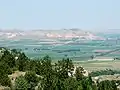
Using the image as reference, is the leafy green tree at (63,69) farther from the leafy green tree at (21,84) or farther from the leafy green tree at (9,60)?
the leafy green tree at (21,84)

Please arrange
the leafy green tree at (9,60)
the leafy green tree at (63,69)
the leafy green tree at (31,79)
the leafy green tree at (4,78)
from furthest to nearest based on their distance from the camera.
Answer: the leafy green tree at (9,60) → the leafy green tree at (63,69) → the leafy green tree at (31,79) → the leafy green tree at (4,78)

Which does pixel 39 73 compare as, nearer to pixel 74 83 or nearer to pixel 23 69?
pixel 23 69

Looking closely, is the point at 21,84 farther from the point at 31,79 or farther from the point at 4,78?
the point at 31,79

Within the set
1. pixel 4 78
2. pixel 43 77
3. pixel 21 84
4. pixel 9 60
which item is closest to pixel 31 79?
pixel 43 77

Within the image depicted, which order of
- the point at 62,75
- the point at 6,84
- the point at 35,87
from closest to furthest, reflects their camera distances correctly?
the point at 6,84 → the point at 35,87 → the point at 62,75

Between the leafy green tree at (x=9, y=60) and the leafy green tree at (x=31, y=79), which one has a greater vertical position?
the leafy green tree at (x=9, y=60)

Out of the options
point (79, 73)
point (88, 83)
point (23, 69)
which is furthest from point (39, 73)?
point (88, 83)

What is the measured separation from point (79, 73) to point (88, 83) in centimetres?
1685

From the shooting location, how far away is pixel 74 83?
78.2m

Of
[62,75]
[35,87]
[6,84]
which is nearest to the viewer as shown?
[6,84]

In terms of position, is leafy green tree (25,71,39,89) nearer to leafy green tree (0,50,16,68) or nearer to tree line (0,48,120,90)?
tree line (0,48,120,90)

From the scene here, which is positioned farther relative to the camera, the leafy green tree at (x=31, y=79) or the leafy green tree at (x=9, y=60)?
the leafy green tree at (x=9, y=60)

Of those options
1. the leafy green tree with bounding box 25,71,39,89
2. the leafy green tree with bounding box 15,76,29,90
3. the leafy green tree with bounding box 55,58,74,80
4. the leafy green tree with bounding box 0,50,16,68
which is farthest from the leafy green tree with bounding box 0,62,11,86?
the leafy green tree with bounding box 55,58,74,80

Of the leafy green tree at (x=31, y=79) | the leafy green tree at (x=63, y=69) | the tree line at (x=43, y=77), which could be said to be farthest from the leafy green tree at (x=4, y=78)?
the leafy green tree at (x=63, y=69)
